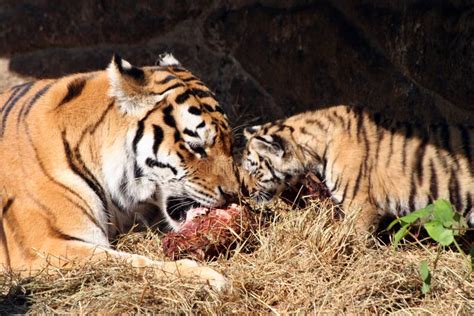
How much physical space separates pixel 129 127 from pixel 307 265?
1062 millimetres

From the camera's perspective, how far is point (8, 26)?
6.23m

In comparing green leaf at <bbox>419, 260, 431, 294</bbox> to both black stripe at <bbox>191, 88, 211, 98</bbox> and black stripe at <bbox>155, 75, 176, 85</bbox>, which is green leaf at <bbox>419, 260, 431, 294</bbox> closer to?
black stripe at <bbox>191, 88, 211, 98</bbox>

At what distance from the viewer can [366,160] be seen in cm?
504

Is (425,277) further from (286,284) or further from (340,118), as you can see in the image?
(340,118)

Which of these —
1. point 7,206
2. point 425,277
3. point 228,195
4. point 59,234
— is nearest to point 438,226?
point 425,277

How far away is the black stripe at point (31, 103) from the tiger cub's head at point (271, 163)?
1.22 meters

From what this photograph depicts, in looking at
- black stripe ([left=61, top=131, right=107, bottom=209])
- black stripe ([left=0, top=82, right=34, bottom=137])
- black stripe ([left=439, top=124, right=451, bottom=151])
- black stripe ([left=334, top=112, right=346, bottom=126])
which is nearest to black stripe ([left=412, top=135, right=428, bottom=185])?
black stripe ([left=439, top=124, right=451, bottom=151])

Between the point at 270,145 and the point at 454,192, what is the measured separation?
1015 millimetres

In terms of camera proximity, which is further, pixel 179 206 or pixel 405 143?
pixel 405 143

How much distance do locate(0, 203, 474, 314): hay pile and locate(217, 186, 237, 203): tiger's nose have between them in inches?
9.0

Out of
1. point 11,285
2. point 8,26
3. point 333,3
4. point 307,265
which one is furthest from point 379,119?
point 8,26

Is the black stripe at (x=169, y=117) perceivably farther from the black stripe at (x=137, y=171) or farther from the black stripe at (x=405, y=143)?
the black stripe at (x=405, y=143)

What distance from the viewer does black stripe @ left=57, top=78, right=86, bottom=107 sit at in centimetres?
450

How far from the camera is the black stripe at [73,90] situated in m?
4.50
